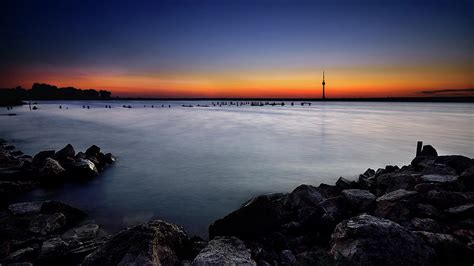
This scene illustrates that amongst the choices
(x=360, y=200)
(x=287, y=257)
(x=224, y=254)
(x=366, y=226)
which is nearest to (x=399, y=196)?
(x=360, y=200)

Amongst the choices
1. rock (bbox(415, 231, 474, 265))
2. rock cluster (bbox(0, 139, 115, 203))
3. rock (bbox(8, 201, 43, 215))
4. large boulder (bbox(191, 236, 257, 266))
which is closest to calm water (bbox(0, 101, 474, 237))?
rock cluster (bbox(0, 139, 115, 203))

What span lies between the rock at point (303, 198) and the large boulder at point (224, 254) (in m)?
2.80

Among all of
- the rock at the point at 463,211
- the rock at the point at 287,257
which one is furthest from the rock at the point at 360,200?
the rock at the point at 287,257

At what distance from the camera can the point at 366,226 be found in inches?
189

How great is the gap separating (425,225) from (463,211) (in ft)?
3.33

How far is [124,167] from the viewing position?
49.5ft

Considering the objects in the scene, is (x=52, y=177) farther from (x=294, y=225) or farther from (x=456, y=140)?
(x=456, y=140)

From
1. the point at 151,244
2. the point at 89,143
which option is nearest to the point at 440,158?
the point at 151,244

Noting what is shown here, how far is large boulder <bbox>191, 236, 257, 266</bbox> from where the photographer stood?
459 centimetres

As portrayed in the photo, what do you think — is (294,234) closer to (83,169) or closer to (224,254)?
(224,254)

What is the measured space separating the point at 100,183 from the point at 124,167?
316 centimetres

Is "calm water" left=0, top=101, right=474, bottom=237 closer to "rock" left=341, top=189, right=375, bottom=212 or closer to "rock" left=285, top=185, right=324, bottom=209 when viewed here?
"rock" left=285, top=185, right=324, bottom=209

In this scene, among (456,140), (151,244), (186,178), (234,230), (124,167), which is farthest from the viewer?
(456,140)

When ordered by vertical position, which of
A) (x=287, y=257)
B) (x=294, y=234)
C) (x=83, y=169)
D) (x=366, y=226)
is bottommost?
(x=294, y=234)
